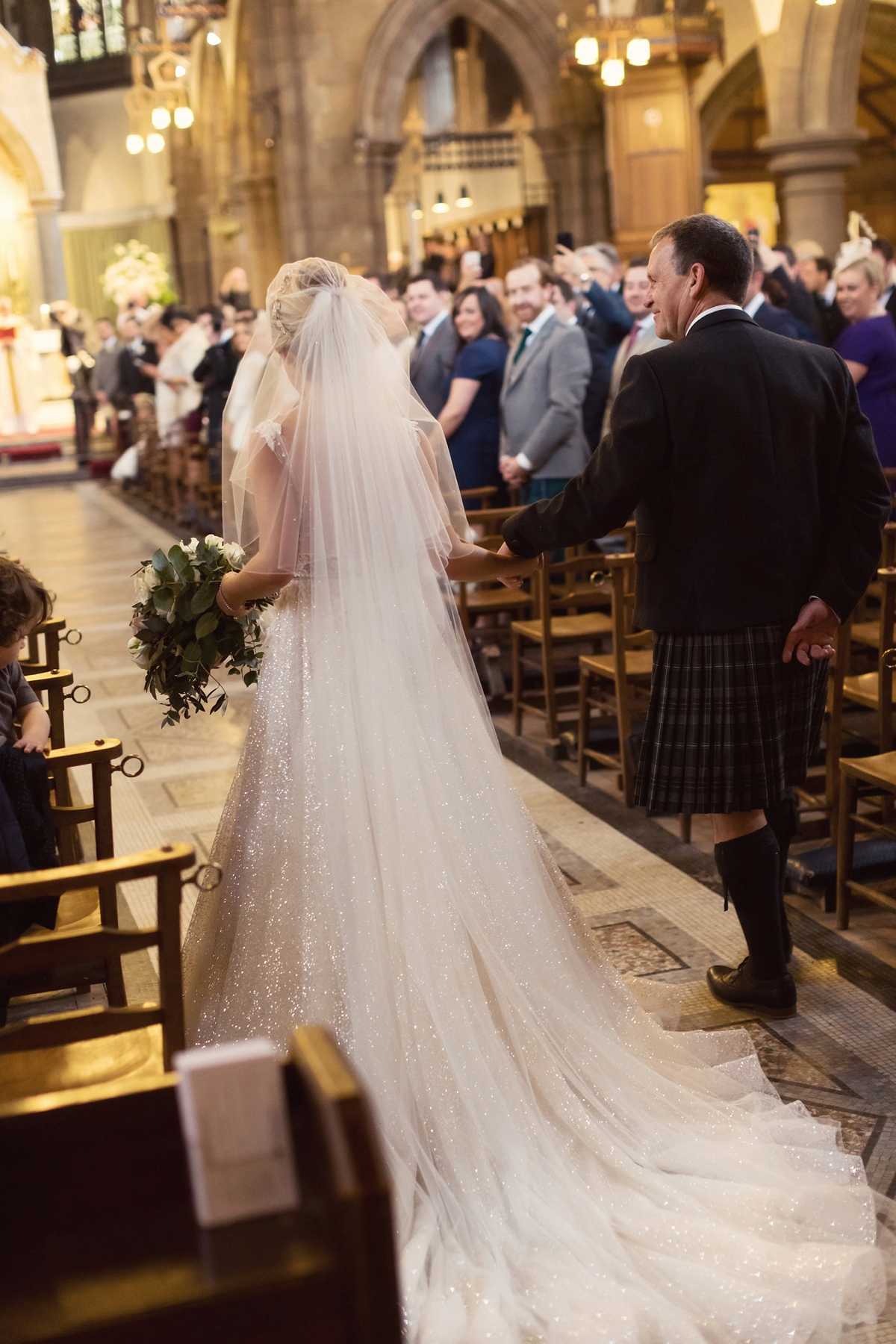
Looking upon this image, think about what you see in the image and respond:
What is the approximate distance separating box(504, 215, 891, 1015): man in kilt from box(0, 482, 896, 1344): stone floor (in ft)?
1.16

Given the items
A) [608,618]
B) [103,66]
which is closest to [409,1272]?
[608,618]

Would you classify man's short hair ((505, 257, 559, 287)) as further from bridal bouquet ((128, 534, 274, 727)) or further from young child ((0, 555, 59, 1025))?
young child ((0, 555, 59, 1025))

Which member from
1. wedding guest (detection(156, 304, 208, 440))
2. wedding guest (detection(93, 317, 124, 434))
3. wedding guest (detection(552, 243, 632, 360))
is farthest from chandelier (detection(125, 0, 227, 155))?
wedding guest (detection(552, 243, 632, 360))

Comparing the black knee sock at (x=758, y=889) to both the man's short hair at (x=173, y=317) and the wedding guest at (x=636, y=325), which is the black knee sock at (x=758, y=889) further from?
the man's short hair at (x=173, y=317)

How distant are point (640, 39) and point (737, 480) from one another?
1159 centimetres

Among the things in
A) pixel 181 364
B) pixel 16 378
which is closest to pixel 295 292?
pixel 181 364

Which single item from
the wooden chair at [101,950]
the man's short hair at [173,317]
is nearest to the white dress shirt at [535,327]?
the wooden chair at [101,950]

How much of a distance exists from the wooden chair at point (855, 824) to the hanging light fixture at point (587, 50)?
1086 cm

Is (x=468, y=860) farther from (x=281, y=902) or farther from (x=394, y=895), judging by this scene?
(x=281, y=902)

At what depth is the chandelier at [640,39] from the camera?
13.1 m

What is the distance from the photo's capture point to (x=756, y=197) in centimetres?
2020

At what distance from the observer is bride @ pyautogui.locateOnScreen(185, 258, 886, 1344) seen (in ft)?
7.32

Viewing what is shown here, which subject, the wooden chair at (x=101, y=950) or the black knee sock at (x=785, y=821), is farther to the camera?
the black knee sock at (x=785, y=821)

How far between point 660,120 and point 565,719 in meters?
10.1
